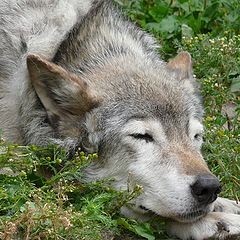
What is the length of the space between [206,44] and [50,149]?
2.78 m

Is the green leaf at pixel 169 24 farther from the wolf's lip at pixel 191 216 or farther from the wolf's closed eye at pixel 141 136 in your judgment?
the wolf's lip at pixel 191 216

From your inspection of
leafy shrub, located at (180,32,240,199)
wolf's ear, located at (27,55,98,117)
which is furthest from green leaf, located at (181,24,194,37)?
wolf's ear, located at (27,55,98,117)

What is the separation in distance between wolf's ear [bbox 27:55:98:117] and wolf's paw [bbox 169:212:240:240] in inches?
39.2

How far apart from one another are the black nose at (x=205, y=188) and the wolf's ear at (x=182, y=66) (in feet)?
3.50

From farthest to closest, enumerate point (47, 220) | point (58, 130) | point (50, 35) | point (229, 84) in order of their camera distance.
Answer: point (229, 84) → point (50, 35) → point (58, 130) → point (47, 220)

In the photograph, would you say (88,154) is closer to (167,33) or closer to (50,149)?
(50,149)

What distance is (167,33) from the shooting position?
28.9 ft

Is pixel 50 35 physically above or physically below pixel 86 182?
above

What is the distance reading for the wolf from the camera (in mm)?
5516

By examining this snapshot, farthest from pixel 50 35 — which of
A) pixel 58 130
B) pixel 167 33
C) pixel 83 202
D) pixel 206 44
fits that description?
pixel 167 33

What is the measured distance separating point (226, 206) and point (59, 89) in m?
1.41

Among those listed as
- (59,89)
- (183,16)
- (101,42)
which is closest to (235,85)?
(183,16)

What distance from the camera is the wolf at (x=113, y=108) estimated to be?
5516mm

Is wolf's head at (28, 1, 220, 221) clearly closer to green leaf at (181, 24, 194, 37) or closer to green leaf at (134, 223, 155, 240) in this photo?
green leaf at (134, 223, 155, 240)
